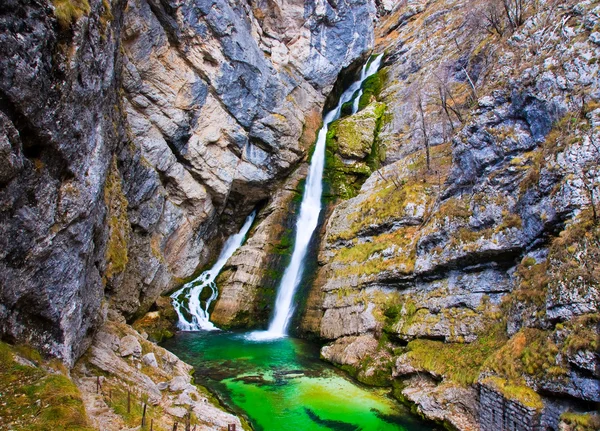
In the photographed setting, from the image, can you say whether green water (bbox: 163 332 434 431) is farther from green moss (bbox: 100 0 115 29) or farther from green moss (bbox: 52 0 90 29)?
green moss (bbox: 100 0 115 29)

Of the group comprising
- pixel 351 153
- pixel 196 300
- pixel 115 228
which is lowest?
pixel 196 300

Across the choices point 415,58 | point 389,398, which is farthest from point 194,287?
point 415,58

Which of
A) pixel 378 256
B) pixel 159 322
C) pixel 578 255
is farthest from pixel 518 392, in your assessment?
pixel 159 322

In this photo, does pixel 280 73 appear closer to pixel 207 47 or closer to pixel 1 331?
pixel 207 47

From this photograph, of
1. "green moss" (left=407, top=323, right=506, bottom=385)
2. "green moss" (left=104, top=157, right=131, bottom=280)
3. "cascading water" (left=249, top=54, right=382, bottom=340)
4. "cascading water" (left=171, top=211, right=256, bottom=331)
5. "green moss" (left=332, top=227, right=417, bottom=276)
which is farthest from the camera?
"cascading water" (left=171, top=211, right=256, bottom=331)

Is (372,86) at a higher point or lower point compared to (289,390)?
higher

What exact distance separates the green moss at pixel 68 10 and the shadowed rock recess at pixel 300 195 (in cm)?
5

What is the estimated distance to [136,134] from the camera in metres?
26.2

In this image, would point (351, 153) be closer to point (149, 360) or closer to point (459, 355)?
point (459, 355)

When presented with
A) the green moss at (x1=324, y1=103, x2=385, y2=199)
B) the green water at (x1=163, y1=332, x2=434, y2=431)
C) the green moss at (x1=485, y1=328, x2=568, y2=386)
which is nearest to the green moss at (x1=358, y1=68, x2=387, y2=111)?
the green moss at (x1=324, y1=103, x2=385, y2=199)

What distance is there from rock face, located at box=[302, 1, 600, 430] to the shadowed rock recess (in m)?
0.09

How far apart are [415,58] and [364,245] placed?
→ 27197 millimetres

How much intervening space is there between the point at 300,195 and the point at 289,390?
21.0 meters

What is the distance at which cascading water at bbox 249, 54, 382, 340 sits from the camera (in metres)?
27.8
